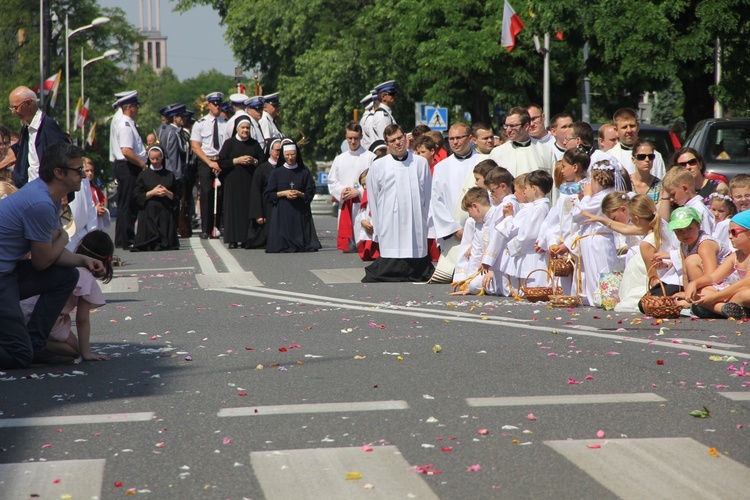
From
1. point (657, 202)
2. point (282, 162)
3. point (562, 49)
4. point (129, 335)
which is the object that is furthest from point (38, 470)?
point (562, 49)

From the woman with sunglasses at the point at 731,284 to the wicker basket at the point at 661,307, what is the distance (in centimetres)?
18

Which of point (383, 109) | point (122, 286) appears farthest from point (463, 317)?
point (383, 109)

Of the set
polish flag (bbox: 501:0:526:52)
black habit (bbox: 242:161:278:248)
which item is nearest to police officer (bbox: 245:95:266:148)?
black habit (bbox: 242:161:278:248)

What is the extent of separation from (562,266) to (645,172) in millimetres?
1327

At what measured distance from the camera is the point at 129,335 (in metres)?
10.3

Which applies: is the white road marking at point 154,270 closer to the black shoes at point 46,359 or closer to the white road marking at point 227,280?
the white road marking at point 227,280

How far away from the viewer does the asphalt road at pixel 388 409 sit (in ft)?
17.2

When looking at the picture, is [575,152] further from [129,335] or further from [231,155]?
[231,155]

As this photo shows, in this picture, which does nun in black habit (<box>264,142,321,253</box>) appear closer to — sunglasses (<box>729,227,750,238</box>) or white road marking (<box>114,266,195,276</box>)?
white road marking (<box>114,266,195,276</box>)

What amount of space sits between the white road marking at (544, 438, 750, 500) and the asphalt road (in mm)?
12

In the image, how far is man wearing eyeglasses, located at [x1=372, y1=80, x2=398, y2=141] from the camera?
20641 millimetres

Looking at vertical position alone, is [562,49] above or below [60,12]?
below

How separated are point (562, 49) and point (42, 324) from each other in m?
29.6

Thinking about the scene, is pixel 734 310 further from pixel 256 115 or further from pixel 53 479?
pixel 256 115
